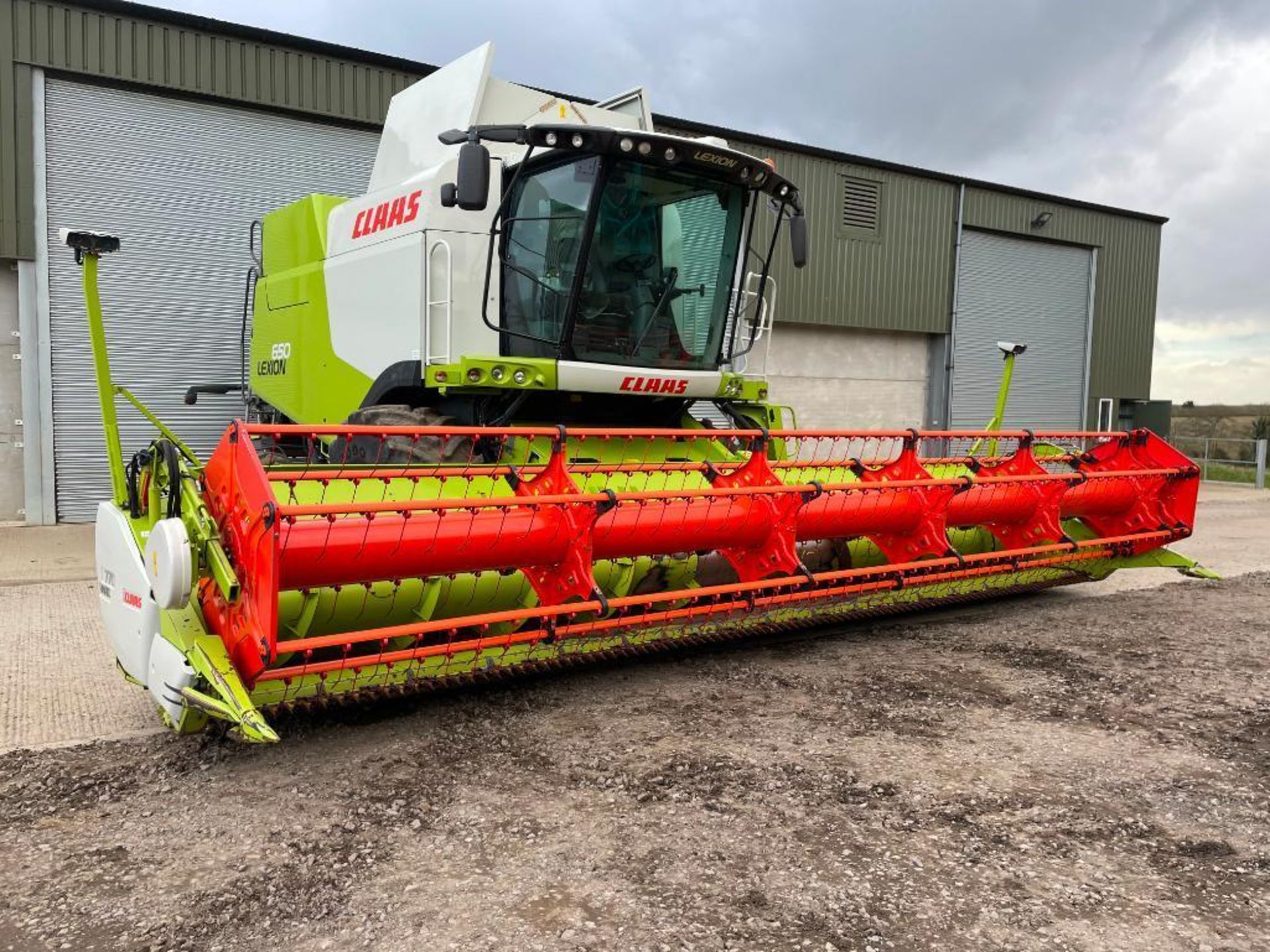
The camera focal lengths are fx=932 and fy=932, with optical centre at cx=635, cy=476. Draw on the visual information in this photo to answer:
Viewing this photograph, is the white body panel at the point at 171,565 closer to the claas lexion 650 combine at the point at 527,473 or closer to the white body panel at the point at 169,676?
the claas lexion 650 combine at the point at 527,473

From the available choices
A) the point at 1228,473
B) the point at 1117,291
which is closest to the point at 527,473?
the point at 1117,291

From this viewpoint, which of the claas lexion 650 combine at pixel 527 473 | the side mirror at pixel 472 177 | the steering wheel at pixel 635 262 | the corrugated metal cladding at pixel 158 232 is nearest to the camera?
the claas lexion 650 combine at pixel 527 473

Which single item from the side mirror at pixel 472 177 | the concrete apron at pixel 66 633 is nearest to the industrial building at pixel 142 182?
the concrete apron at pixel 66 633

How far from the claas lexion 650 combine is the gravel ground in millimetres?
305

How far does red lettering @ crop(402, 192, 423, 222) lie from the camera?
18.2 ft

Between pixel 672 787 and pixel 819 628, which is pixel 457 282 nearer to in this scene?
pixel 819 628

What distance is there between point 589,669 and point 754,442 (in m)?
1.34

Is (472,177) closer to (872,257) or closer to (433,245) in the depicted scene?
(433,245)

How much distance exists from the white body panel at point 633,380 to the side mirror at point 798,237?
2.82 feet

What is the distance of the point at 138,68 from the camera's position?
9055 mm

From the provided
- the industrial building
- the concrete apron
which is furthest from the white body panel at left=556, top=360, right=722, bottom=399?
the industrial building

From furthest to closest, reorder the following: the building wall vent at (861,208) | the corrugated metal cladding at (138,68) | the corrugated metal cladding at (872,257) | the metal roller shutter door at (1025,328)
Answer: the metal roller shutter door at (1025,328) < the building wall vent at (861,208) < the corrugated metal cladding at (872,257) < the corrugated metal cladding at (138,68)

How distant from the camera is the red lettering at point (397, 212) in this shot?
5.68 metres

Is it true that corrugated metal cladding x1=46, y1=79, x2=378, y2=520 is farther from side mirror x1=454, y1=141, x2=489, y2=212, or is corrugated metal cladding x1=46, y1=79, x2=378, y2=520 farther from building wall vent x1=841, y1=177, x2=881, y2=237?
building wall vent x1=841, y1=177, x2=881, y2=237
